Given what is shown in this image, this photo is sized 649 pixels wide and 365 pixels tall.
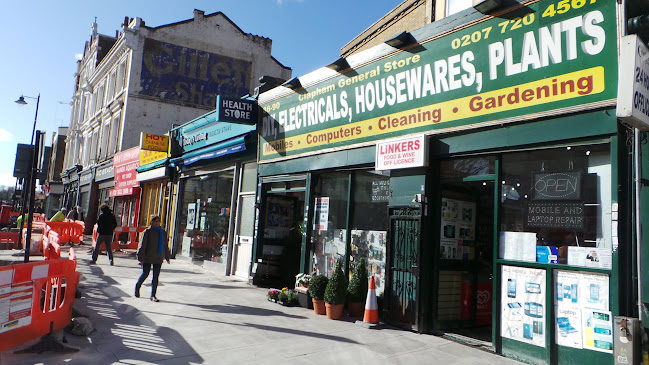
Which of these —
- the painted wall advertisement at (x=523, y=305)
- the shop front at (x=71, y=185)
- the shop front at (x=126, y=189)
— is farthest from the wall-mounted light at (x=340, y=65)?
the shop front at (x=71, y=185)

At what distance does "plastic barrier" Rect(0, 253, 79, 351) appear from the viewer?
5.62 m

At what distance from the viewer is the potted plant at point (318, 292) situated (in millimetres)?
8508

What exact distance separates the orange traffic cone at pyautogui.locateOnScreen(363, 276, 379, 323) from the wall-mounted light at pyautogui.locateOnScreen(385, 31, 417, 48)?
430 cm

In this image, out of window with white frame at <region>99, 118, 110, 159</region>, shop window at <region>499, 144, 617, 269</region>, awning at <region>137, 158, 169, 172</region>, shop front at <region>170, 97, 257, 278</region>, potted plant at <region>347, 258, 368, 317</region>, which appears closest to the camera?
shop window at <region>499, 144, 617, 269</region>

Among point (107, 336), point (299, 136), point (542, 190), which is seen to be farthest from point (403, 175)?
point (107, 336)

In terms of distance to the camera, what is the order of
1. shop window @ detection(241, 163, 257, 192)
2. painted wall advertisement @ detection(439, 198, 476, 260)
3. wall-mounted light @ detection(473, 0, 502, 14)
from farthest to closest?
shop window @ detection(241, 163, 257, 192)
painted wall advertisement @ detection(439, 198, 476, 260)
wall-mounted light @ detection(473, 0, 502, 14)

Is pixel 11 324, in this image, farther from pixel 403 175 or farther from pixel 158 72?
pixel 158 72

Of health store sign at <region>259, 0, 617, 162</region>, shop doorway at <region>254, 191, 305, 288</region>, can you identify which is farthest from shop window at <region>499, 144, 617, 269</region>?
shop doorway at <region>254, 191, 305, 288</region>

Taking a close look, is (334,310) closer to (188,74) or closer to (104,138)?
(188,74)

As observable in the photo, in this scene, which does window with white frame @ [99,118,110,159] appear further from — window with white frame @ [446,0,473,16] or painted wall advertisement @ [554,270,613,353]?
painted wall advertisement @ [554,270,613,353]

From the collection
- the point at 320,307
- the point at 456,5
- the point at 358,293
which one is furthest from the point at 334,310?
the point at 456,5

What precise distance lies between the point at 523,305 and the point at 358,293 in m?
3.10

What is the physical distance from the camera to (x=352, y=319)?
8273 mm

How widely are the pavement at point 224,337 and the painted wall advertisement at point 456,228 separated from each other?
1.58 metres
